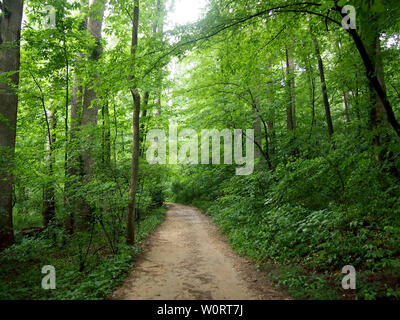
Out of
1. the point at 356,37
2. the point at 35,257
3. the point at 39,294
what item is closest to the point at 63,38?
the point at 35,257

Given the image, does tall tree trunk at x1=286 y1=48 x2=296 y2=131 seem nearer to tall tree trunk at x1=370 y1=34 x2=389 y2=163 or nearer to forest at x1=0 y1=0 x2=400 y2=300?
forest at x1=0 y1=0 x2=400 y2=300

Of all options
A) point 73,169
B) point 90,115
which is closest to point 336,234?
point 73,169

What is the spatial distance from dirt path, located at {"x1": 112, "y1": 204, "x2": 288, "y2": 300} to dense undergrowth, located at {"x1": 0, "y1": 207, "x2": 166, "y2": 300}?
0.39 m

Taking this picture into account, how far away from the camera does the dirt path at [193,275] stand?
4.40m

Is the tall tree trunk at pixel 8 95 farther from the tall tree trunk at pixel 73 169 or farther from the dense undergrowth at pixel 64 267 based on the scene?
the tall tree trunk at pixel 73 169

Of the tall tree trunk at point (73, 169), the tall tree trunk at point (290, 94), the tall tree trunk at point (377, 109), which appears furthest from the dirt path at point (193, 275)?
the tall tree trunk at point (290, 94)

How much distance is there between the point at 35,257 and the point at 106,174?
2.94 meters

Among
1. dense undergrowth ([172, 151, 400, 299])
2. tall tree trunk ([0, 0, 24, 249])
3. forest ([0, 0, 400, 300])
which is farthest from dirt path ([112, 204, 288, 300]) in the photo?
tall tree trunk ([0, 0, 24, 249])

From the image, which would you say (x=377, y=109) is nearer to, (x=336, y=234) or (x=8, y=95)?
(x=336, y=234)

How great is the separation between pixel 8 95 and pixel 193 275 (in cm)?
718

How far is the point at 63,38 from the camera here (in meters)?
7.16

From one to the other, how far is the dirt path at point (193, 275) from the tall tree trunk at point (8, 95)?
3808mm

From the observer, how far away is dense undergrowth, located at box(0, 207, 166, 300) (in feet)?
14.4
